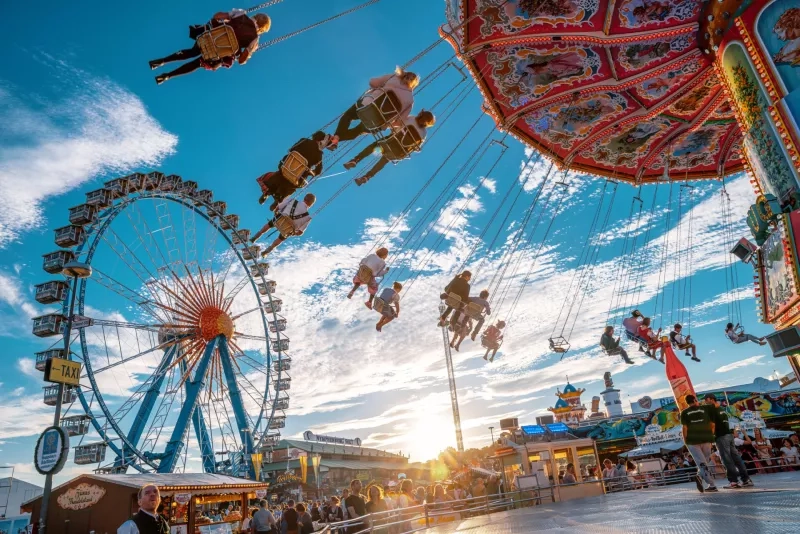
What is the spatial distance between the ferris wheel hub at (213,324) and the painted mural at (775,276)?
20.2 m

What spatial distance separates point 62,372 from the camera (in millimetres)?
8742

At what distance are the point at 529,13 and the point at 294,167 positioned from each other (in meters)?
4.52

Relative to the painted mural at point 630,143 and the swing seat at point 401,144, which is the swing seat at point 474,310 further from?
the painted mural at point 630,143

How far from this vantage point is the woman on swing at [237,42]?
657 centimetres

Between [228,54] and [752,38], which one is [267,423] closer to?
[228,54]

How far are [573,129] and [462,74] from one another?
3517mm

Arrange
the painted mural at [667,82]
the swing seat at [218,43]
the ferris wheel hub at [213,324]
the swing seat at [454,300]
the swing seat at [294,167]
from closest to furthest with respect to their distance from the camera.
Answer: the swing seat at [218,43], the swing seat at [294,167], the painted mural at [667,82], the swing seat at [454,300], the ferris wheel hub at [213,324]

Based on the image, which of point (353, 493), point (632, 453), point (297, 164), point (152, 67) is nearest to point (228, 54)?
point (152, 67)

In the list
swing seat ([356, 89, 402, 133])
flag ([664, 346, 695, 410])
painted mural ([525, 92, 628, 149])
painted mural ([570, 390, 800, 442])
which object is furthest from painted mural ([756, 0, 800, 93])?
painted mural ([570, 390, 800, 442])

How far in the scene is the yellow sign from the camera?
862 cm

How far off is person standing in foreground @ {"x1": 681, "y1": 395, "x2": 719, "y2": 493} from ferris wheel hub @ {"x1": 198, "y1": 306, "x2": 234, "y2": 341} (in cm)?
1946

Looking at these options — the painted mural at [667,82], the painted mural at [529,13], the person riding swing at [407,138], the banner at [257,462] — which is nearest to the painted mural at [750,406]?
the painted mural at [667,82]

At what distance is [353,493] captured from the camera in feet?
25.0

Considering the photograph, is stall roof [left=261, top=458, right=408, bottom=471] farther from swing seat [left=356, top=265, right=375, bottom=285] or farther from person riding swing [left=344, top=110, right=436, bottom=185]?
person riding swing [left=344, top=110, right=436, bottom=185]
